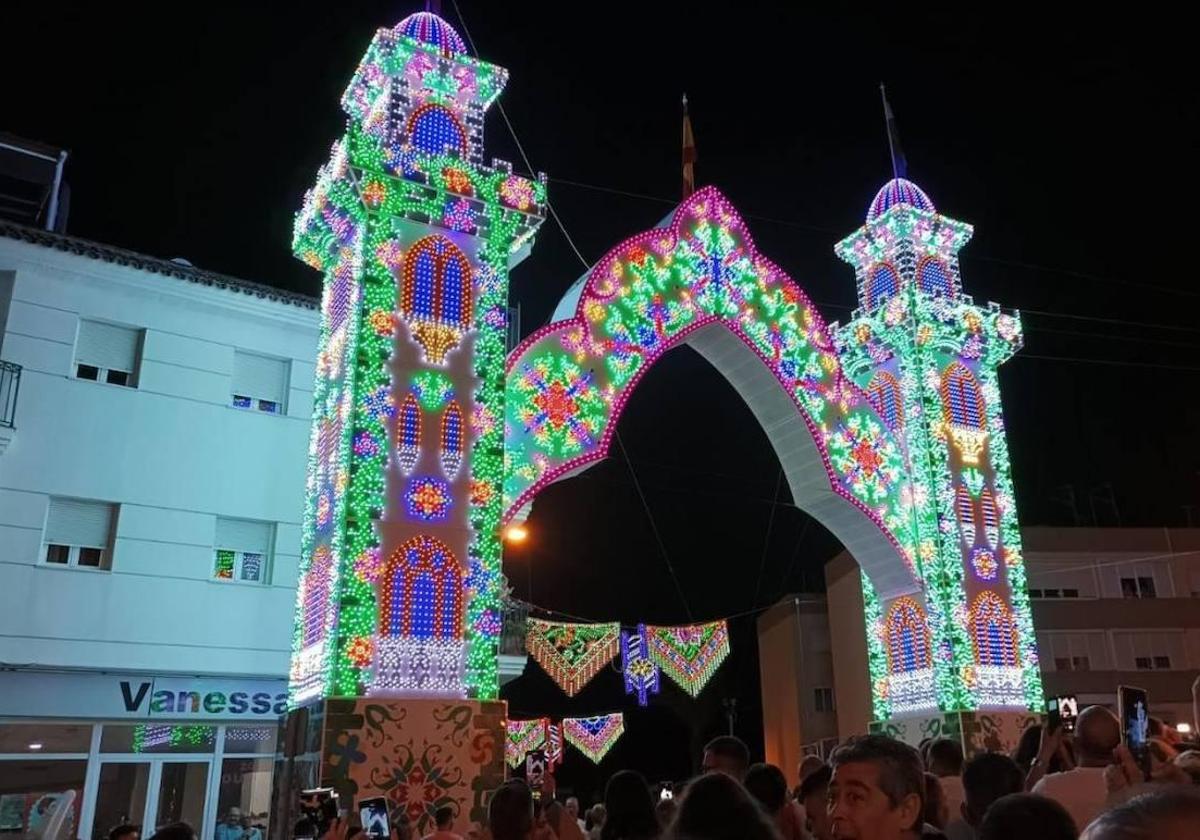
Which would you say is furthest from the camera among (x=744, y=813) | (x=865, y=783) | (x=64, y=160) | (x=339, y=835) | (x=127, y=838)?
(x=64, y=160)

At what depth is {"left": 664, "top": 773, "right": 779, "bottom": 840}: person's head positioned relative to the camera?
103 inches

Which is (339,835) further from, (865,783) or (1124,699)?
(1124,699)

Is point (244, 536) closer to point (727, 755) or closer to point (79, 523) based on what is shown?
point (79, 523)

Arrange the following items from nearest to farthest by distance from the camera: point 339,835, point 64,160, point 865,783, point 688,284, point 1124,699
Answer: point 865,783 < point 1124,699 < point 339,835 < point 688,284 < point 64,160

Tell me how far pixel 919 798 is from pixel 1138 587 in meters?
30.5

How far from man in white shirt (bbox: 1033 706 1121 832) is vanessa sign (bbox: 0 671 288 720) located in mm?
11804

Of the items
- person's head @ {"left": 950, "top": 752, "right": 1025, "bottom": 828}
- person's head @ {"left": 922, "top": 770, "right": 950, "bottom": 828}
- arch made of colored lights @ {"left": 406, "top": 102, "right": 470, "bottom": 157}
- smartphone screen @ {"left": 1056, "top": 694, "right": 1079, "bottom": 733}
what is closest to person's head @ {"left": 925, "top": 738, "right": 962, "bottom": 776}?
smartphone screen @ {"left": 1056, "top": 694, "right": 1079, "bottom": 733}

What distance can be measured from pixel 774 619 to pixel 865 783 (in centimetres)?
3260

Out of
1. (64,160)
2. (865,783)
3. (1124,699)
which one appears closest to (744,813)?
(865,783)

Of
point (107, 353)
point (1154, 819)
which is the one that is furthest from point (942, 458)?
point (1154, 819)

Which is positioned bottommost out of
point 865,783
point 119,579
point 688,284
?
point 865,783

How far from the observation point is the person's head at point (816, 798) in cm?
537

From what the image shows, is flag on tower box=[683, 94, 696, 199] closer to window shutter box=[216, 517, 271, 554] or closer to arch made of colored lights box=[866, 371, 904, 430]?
arch made of colored lights box=[866, 371, 904, 430]

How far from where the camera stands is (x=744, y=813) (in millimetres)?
2689
